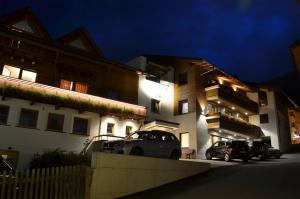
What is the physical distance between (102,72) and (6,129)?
10041 millimetres

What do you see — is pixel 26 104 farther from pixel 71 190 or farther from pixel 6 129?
pixel 71 190

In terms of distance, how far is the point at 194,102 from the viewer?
1200 inches

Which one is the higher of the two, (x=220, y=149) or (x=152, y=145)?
(x=220, y=149)

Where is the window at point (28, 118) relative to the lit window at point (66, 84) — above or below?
below

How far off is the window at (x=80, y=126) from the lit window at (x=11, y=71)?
18.1ft

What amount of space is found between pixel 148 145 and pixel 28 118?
981 cm

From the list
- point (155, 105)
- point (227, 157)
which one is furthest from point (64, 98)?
point (227, 157)

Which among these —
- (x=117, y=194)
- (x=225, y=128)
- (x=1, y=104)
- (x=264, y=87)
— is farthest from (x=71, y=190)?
(x=264, y=87)

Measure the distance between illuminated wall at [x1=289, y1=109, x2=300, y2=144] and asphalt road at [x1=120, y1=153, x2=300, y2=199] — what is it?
1315 inches

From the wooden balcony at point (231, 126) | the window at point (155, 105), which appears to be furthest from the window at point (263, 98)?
the window at point (155, 105)

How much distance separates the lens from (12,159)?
1853cm

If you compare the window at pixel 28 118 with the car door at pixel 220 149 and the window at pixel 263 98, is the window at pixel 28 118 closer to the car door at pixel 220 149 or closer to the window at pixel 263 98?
the car door at pixel 220 149

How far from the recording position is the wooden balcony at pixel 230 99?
102 feet

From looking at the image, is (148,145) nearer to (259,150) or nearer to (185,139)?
(185,139)
